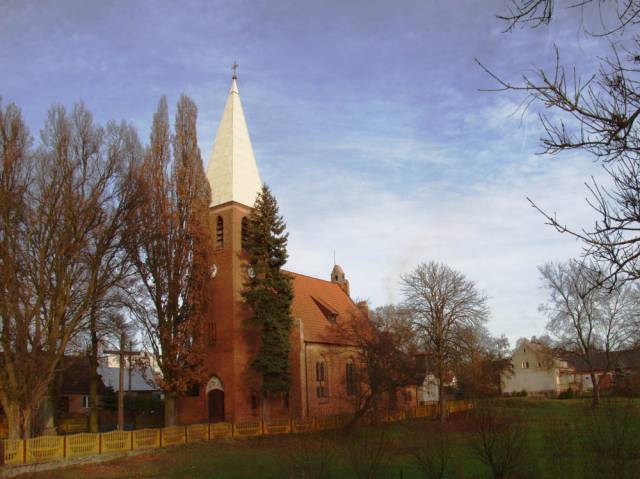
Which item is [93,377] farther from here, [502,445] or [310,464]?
[502,445]

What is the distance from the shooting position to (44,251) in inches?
1019

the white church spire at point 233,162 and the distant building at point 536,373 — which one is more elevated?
the white church spire at point 233,162

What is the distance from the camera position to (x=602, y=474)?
32.4 ft

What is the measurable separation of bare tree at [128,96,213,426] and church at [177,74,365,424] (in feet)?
8.48

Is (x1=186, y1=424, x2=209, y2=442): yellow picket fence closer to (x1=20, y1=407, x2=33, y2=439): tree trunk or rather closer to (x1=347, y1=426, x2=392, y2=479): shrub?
(x1=20, y1=407, x2=33, y2=439): tree trunk

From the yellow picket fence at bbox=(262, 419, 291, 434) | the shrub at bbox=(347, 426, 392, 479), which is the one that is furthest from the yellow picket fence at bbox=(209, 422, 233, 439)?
the shrub at bbox=(347, 426, 392, 479)

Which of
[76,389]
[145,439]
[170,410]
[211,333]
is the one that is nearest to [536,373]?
[211,333]

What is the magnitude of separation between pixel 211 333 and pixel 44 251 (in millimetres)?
12245

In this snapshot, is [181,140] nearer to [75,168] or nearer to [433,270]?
[75,168]

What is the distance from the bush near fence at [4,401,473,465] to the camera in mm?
21422

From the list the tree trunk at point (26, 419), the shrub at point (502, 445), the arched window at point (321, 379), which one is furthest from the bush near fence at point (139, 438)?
the arched window at point (321, 379)

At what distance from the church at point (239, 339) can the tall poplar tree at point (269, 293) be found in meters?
1.63

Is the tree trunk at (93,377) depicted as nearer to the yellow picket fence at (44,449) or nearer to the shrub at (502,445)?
the yellow picket fence at (44,449)

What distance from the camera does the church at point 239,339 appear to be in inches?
1325
